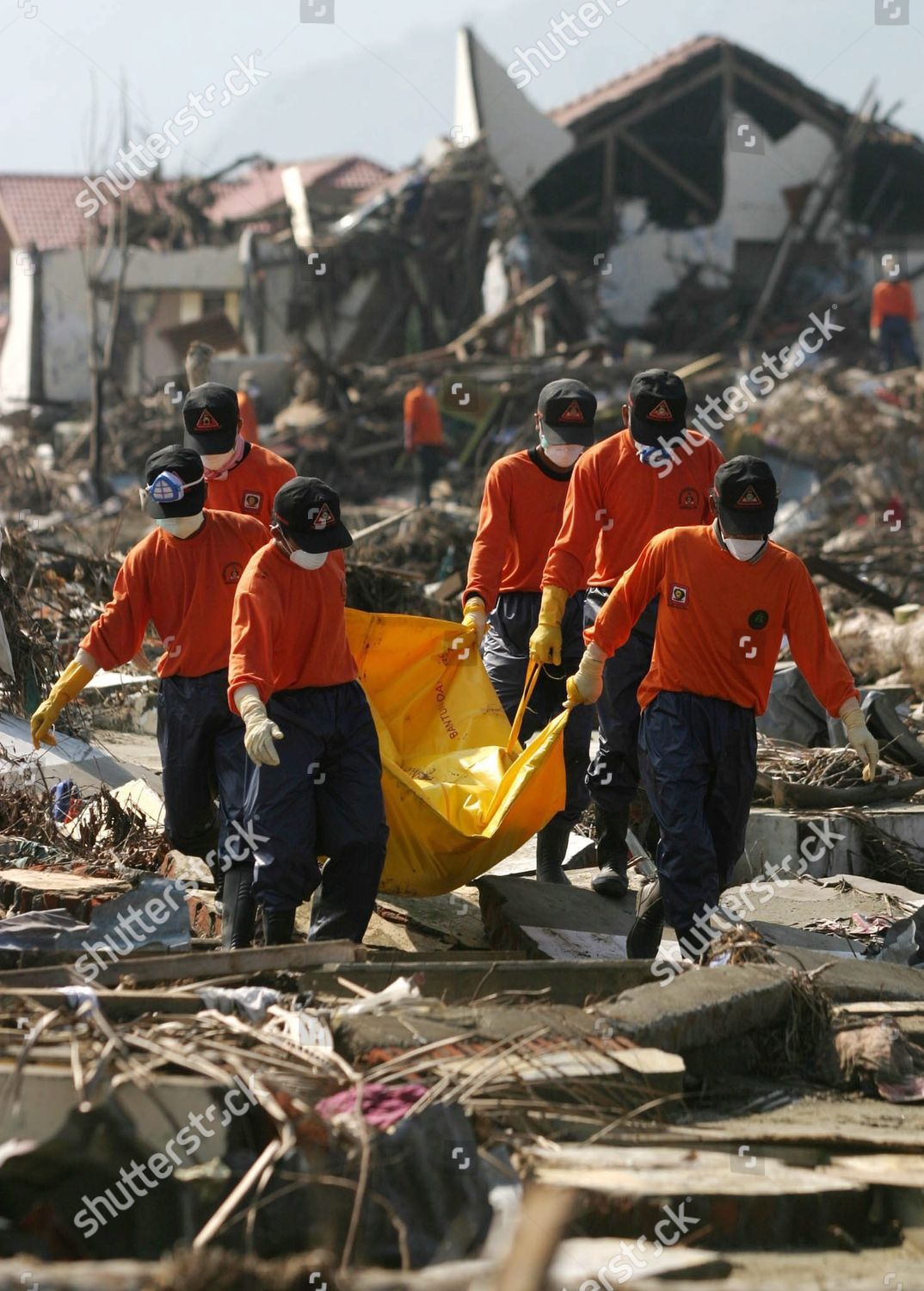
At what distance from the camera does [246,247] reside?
2912cm

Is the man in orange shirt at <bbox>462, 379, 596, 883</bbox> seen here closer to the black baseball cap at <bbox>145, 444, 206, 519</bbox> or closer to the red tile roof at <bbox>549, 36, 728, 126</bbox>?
the black baseball cap at <bbox>145, 444, 206, 519</bbox>

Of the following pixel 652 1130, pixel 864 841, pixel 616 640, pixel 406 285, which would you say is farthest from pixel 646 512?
pixel 406 285

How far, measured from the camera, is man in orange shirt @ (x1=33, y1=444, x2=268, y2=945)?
6098 millimetres

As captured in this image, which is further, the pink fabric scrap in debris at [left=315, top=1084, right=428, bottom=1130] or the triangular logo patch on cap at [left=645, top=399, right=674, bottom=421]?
the triangular logo patch on cap at [left=645, top=399, right=674, bottom=421]

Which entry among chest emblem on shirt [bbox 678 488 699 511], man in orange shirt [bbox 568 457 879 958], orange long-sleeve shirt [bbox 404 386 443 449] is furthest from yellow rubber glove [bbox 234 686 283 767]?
orange long-sleeve shirt [bbox 404 386 443 449]

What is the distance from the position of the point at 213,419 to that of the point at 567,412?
1.50m

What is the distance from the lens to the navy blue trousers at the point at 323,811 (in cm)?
559

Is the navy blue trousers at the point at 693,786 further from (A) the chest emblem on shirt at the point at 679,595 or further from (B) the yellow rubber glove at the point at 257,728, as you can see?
(B) the yellow rubber glove at the point at 257,728

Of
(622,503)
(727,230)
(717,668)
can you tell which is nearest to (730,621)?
(717,668)

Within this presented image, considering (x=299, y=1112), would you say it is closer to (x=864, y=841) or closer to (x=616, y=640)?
(x=616, y=640)

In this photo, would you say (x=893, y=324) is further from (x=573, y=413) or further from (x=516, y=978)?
(x=516, y=978)

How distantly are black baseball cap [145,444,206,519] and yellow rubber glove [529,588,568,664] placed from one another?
147 cm

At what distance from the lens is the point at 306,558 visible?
561cm

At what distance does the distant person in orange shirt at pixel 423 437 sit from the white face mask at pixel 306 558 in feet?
46.0
